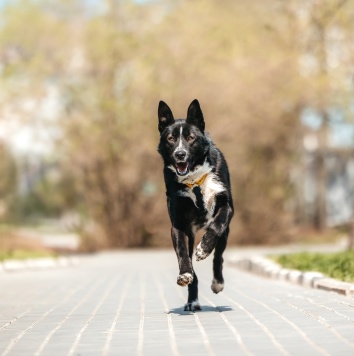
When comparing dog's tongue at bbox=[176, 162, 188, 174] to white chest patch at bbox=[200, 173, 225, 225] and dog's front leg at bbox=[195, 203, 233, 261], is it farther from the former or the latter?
dog's front leg at bbox=[195, 203, 233, 261]

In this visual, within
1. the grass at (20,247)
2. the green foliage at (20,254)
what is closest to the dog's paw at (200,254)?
the green foliage at (20,254)

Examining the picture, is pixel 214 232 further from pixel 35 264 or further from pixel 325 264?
pixel 35 264

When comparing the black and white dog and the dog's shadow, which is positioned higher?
the black and white dog

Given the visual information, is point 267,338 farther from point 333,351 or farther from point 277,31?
point 277,31

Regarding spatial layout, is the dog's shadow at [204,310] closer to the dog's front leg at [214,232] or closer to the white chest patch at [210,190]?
the dog's front leg at [214,232]

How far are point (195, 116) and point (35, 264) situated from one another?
14.7 m

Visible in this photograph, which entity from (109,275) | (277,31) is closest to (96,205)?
(277,31)

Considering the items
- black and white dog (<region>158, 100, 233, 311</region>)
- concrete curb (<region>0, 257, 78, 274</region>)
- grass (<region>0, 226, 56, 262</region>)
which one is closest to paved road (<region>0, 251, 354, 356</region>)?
black and white dog (<region>158, 100, 233, 311</region>)

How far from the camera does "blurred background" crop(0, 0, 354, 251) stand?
1463 inches

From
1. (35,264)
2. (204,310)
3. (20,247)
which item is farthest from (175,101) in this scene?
(204,310)

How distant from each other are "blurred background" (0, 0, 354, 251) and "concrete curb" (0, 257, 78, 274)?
4.26 metres

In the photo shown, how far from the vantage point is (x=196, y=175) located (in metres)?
11.0

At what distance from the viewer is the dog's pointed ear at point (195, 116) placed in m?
11.1

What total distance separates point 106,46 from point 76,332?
30598 mm
